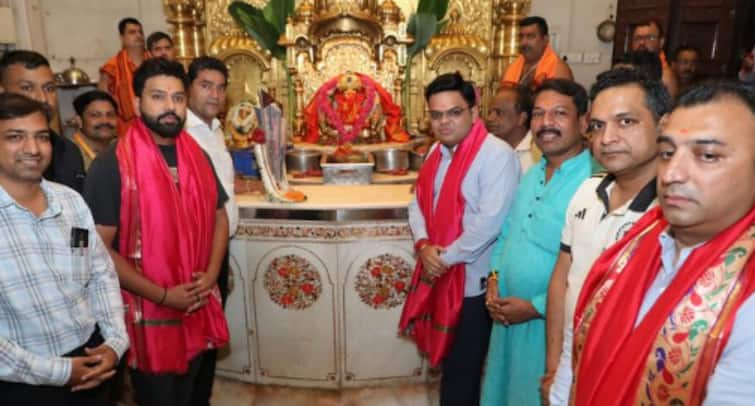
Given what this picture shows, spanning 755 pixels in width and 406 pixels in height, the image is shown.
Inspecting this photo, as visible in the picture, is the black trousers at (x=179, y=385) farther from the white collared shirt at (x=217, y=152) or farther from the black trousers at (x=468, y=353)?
the black trousers at (x=468, y=353)

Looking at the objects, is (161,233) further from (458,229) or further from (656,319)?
(656,319)

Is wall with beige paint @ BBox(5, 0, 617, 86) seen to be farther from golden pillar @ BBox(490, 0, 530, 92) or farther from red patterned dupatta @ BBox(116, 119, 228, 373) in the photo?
red patterned dupatta @ BBox(116, 119, 228, 373)

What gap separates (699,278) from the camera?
868 mm

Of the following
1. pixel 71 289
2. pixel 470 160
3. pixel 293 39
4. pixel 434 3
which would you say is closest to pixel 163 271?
pixel 71 289

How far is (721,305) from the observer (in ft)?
2.71

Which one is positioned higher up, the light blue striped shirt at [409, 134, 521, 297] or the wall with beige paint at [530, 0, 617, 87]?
the wall with beige paint at [530, 0, 617, 87]

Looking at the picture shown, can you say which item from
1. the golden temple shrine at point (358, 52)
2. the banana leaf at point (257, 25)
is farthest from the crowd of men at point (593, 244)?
the banana leaf at point (257, 25)

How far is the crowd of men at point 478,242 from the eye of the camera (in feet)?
2.82

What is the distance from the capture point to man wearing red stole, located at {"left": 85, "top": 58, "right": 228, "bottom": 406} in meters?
1.75

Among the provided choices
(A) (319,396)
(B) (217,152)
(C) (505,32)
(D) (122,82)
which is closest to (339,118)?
(D) (122,82)

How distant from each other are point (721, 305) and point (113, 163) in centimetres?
175

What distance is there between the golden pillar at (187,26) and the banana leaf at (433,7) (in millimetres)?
2182

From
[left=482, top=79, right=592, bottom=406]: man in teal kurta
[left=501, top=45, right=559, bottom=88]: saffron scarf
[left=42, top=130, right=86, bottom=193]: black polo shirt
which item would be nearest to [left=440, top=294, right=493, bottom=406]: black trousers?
[left=482, top=79, right=592, bottom=406]: man in teal kurta

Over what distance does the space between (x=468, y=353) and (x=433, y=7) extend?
350cm
